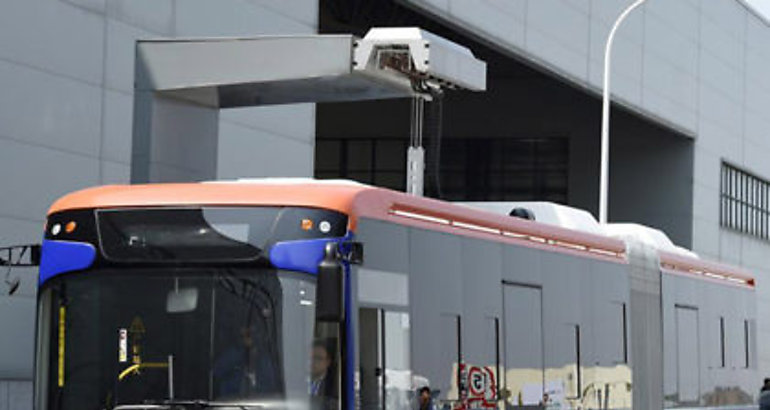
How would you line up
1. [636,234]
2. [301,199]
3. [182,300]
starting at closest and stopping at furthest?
[182,300], [301,199], [636,234]

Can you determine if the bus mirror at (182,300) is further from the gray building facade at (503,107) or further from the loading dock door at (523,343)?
the gray building facade at (503,107)

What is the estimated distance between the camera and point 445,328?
1442 cm

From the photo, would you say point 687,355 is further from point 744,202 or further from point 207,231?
point 744,202

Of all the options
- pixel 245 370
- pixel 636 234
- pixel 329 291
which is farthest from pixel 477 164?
pixel 329 291

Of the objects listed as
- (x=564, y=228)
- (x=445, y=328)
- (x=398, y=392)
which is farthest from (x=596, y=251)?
(x=398, y=392)

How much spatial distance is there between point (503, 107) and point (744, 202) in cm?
907

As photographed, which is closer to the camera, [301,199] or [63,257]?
[301,199]

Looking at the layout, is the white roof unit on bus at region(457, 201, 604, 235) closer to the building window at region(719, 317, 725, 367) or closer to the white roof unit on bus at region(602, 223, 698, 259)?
the white roof unit on bus at region(602, 223, 698, 259)

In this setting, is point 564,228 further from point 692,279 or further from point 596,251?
point 692,279

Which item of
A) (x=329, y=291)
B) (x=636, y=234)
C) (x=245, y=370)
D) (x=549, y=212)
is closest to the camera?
(x=329, y=291)

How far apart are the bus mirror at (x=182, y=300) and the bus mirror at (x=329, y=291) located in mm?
1188

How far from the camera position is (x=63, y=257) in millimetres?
13016

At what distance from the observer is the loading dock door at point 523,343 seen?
51.6 feet

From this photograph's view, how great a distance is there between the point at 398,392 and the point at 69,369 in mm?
2505
